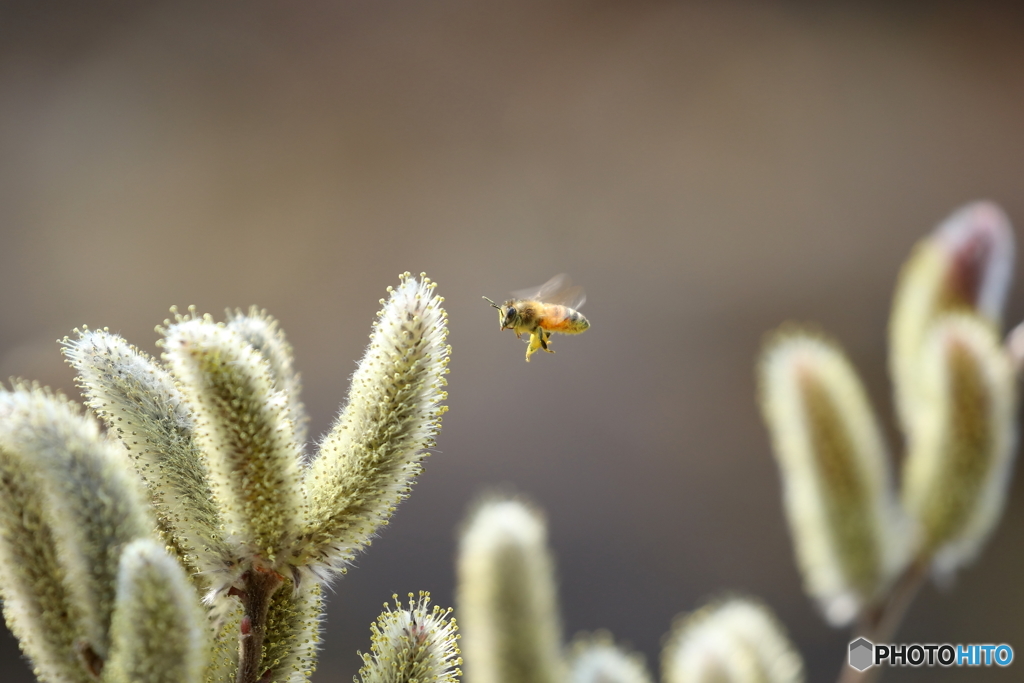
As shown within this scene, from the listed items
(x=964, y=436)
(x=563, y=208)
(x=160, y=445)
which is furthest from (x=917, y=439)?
(x=563, y=208)

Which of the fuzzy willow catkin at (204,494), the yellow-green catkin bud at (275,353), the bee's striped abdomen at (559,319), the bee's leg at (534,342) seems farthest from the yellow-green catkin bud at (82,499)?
the bee's striped abdomen at (559,319)

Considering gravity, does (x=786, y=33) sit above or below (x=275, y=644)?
above

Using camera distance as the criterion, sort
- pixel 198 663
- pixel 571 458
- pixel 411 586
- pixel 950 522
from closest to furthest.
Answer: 1. pixel 198 663
2. pixel 950 522
3. pixel 411 586
4. pixel 571 458

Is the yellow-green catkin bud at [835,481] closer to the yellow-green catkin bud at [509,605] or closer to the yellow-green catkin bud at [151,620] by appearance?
the yellow-green catkin bud at [509,605]

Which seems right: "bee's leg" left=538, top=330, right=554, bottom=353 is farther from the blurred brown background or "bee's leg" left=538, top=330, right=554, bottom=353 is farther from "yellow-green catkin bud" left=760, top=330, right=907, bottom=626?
the blurred brown background

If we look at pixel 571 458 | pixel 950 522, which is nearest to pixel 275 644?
pixel 950 522

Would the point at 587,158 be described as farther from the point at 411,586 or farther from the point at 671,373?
the point at 411,586

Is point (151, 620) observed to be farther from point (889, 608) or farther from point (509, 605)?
point (889, 608)
